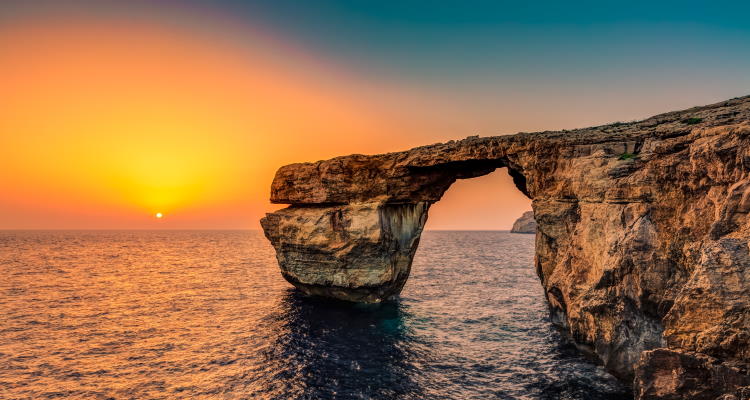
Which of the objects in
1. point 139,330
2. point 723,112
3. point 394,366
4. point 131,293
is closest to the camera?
point 723,112

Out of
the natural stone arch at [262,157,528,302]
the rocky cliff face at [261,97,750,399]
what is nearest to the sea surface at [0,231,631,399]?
the natural stone arch at [262,157,528,302]

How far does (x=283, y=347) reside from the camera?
21.8 m

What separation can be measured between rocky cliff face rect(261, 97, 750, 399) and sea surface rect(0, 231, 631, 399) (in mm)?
3292

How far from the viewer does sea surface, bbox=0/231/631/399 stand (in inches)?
660

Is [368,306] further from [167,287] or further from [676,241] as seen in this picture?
[167,287]

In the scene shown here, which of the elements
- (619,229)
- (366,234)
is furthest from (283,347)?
(619,229)

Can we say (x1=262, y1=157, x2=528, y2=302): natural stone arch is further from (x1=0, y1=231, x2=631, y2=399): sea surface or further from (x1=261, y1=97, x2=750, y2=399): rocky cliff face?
(x1=0, y1=231, x2=631, y2=399): sea surface

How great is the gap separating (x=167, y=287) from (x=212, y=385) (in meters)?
30.6

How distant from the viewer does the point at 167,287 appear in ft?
139

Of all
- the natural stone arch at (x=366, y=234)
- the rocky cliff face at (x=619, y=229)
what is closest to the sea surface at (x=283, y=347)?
the natural stone arch at (x=366, y=234)

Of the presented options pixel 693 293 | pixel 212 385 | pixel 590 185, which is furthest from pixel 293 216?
pixel 693 293

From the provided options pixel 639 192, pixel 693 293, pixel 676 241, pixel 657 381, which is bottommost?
pixel 657 381

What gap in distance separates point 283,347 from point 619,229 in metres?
19.6

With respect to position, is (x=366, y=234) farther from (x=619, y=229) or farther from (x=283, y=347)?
(x=619, y=229)
